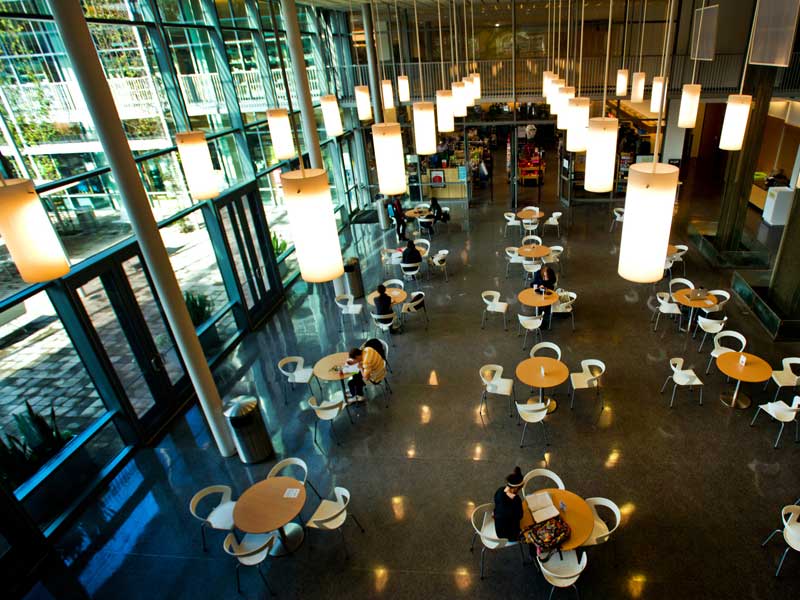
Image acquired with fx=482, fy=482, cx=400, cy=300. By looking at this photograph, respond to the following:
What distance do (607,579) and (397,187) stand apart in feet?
15.1

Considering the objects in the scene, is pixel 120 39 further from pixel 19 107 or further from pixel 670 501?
pixel 670 501

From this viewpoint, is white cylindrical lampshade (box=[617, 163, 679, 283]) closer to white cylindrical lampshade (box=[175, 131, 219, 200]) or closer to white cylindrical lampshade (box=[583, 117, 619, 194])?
white cylindrical lampshade (box=[583, 117, 619, 194])

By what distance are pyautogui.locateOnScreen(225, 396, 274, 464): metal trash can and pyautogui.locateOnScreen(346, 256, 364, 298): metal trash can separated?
4360mm

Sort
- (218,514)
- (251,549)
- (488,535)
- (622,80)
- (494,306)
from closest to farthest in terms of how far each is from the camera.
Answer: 1. (488,535)
2. (251,549)
3. (218,514)
4. (494,306)
5. (622,80)

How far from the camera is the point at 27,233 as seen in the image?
377 cm

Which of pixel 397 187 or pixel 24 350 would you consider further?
pixel 24 350

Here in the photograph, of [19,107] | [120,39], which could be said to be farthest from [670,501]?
[120,39]

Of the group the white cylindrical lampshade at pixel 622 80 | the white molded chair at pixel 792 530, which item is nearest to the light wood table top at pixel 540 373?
the white molded chair at pixel 792 530

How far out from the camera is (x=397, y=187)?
511 centimetres

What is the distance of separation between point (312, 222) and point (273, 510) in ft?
11.5

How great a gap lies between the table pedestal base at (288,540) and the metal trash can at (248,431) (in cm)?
128

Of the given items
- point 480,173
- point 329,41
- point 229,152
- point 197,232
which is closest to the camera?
point 197,232

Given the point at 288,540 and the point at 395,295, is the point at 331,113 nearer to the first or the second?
the point at 395,295

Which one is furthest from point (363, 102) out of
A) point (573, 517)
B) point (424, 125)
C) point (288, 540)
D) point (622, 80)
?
point (573, 517)
